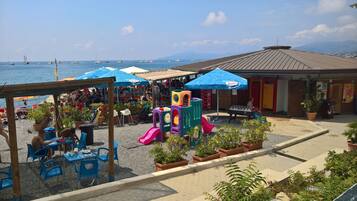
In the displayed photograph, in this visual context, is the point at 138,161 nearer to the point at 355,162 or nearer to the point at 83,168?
the point at 83,168

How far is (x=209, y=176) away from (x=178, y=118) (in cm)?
335

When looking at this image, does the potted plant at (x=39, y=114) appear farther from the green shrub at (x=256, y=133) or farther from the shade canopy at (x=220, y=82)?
the green shrub at (x=256, y=133)

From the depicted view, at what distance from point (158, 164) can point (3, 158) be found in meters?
5.25

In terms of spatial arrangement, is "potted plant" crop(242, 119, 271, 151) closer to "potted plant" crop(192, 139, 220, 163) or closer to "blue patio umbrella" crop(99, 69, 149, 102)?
"potted plant" crop(192, 139, 220, 163)

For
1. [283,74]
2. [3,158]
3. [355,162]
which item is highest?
[283,74]

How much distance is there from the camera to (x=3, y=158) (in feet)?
33.1

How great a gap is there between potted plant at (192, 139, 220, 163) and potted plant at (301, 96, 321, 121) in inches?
372

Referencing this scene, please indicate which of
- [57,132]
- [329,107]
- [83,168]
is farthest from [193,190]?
[329,107]

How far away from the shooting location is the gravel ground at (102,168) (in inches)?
290

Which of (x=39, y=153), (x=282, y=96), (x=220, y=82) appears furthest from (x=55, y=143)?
(x=282, y=96)

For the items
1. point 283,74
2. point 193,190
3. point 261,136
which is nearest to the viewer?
point 193,190

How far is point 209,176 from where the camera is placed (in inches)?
330

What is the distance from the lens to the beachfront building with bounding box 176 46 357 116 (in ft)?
57.8

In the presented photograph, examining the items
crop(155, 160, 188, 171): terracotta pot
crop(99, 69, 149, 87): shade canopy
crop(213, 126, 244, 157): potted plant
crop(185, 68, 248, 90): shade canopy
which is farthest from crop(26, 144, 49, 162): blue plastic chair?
crop(185, 68, 248, 90): shade canopy
